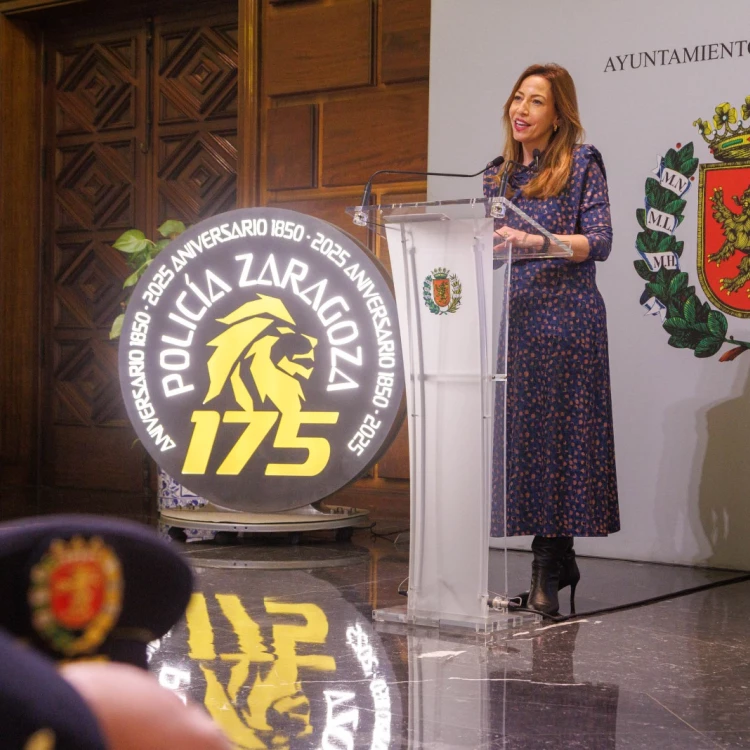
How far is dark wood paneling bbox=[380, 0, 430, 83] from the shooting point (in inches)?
184

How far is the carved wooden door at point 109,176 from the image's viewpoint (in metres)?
5.66

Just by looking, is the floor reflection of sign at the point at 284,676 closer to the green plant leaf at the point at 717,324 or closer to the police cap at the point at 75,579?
the police cap at the point at 75,579

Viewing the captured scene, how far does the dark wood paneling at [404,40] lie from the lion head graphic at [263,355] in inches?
53.5

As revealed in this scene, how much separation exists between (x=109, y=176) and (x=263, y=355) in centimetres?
244

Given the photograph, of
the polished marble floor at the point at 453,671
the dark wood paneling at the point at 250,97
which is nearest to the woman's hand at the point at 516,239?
the polished marble floor at the point at 453,671

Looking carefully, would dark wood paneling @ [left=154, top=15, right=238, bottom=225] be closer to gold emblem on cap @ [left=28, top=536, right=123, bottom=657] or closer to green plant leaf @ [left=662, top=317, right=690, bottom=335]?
green plant leaf @ [left=662, top=317, right=690, bottom=335]

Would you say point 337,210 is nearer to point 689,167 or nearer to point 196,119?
point 196,119

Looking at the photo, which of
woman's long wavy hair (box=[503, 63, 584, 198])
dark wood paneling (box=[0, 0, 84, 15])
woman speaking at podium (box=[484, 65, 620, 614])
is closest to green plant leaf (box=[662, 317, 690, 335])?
woman speaking at podium (box=[484, 65, 620, 614])

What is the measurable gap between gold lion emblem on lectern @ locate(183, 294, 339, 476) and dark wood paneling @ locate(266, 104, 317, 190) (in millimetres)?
1201

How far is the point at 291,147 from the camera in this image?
5004 mm

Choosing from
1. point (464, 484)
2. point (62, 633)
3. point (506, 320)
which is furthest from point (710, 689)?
point (62, 633)

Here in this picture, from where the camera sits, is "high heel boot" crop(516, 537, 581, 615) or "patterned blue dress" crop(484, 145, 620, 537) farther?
"high heel boot" crop(516, 537, 581, 615)

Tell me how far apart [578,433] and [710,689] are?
78 cm

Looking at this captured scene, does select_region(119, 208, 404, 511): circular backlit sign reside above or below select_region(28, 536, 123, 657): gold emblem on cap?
above
